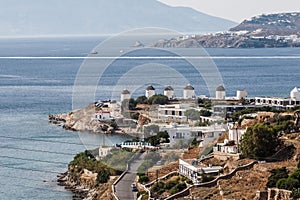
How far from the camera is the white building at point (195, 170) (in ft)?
47.2

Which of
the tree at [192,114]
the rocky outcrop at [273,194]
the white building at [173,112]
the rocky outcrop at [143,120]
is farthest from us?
the rocky outcrop at [143,120]

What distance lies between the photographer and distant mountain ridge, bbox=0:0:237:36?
15000 centimetres

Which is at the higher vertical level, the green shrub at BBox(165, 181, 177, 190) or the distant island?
the distant island

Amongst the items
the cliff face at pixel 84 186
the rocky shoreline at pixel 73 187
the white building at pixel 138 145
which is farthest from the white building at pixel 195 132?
the rocky shoreline at pixel 73 187

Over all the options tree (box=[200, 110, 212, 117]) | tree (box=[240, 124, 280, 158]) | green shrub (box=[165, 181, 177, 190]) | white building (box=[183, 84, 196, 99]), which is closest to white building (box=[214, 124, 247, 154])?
tree (box=[240, 124, 280, 158])

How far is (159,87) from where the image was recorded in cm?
3784

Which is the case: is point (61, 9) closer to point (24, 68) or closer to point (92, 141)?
point (24, 68)

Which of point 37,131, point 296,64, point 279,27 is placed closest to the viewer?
point 37,131

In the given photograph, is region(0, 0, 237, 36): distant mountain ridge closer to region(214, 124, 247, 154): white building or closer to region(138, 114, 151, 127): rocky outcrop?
region(138, 114, 151, 127): rocky outcrop

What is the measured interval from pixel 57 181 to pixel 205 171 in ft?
16.1

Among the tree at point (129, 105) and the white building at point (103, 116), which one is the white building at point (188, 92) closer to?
the tree at point (129, 105)

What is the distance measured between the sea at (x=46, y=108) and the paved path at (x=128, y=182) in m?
1.39

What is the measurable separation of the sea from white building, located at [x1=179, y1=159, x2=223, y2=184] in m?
2.91

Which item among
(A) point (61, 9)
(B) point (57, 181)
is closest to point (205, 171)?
(B) point (57, 181)
